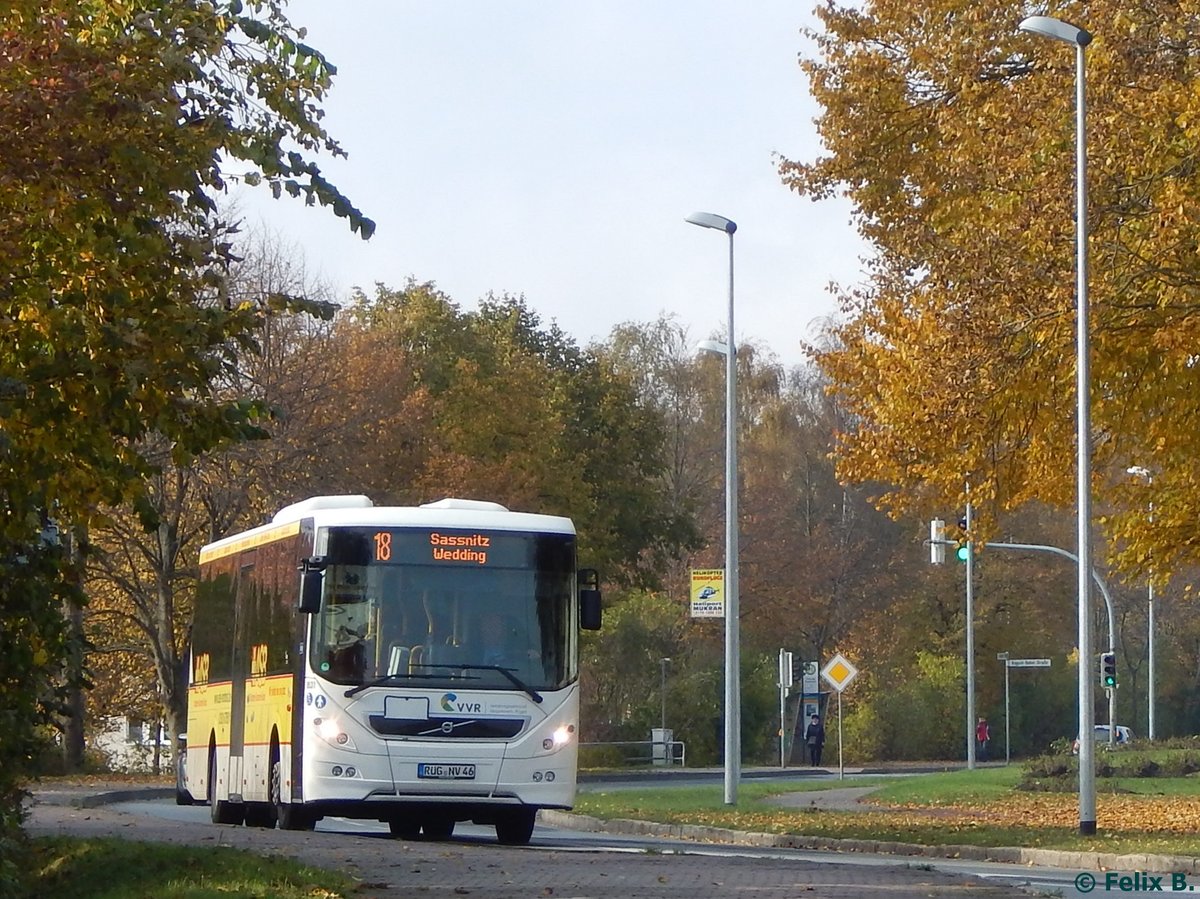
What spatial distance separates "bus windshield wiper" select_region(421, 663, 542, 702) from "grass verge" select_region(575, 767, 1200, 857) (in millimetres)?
4274

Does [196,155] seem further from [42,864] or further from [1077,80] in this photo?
[1077,80]

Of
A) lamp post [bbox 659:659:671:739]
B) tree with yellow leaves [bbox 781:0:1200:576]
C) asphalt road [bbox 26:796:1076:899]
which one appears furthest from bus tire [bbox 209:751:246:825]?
lamp post [bbox 659:659:671:739]

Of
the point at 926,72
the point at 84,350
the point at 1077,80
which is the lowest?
the point at 84,350

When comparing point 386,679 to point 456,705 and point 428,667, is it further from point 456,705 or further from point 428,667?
point 456,705

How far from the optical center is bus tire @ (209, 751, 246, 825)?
81.5 feet

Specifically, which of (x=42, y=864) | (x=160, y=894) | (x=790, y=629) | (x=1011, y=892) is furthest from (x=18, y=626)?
(x=790, y=629)

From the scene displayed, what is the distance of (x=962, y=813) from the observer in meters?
28.2

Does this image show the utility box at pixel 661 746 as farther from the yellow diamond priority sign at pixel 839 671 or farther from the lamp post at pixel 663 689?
the yellow diamond priority sign at pixel 839 671

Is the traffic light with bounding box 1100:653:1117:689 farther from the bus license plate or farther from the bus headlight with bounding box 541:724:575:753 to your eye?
the bus license plate

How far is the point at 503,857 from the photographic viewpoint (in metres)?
17.0

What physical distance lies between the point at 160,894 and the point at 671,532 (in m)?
41.5

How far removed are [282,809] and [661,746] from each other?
3727cm

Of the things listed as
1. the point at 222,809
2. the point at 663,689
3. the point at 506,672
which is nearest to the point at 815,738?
the point at 663,689

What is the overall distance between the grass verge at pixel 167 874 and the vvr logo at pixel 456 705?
4089mm
